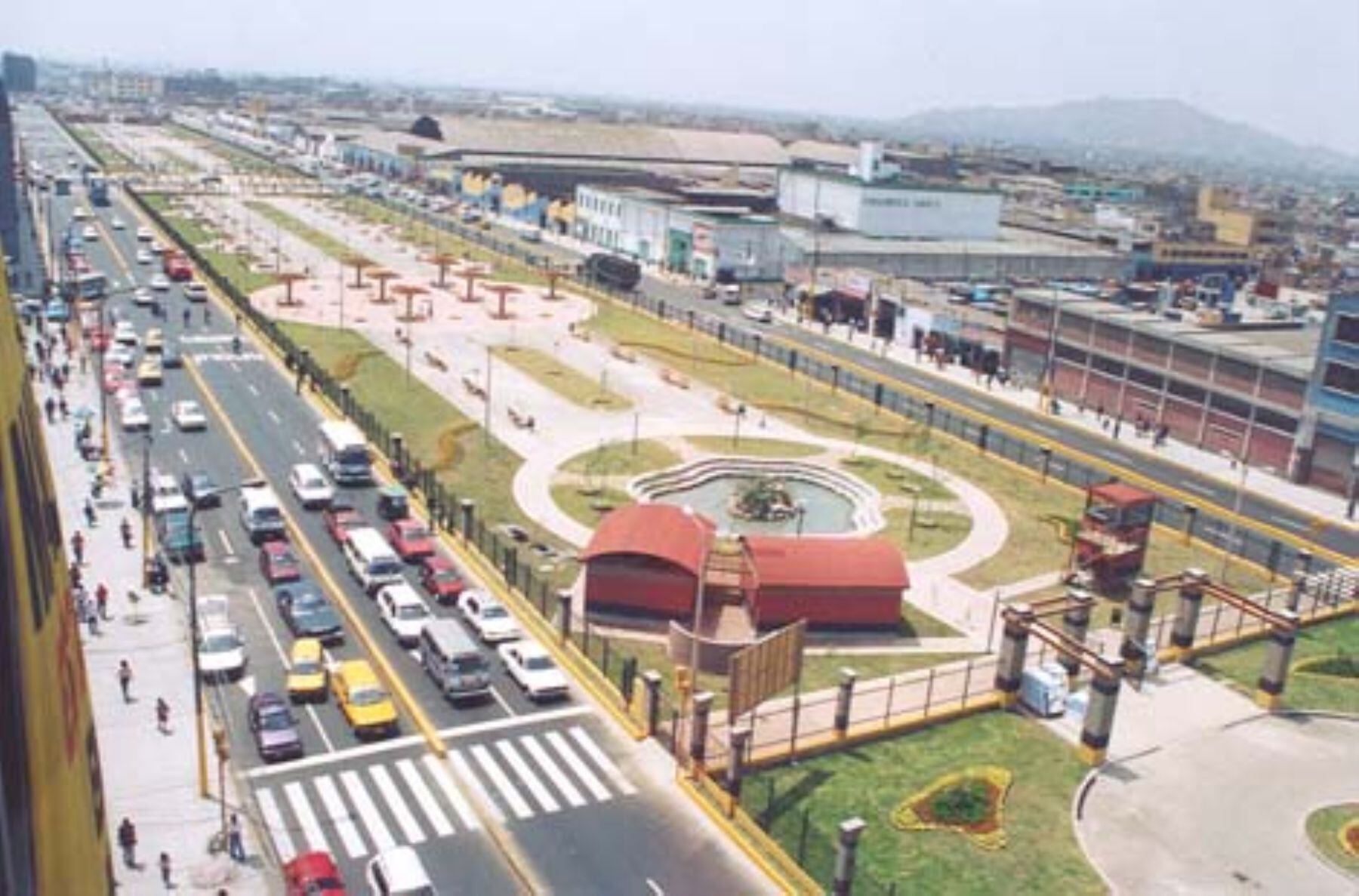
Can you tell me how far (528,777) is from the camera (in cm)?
3988

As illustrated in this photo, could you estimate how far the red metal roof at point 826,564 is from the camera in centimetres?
5206

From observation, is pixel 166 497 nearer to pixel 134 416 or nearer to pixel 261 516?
pixel 261 516

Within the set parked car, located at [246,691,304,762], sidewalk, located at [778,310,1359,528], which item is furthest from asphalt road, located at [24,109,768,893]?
Answer: sidewalk, located at [778,310,1359,528]

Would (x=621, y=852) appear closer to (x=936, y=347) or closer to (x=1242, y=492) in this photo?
(x=1242, y=492)

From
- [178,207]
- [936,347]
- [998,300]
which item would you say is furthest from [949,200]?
[178,207]

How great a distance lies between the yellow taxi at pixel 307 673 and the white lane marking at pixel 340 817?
5.35 meters

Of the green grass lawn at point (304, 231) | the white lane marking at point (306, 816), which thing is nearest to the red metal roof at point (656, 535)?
the white lane marking at point (306, 816)

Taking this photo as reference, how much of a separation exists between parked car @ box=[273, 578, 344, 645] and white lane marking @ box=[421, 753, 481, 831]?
976 cm

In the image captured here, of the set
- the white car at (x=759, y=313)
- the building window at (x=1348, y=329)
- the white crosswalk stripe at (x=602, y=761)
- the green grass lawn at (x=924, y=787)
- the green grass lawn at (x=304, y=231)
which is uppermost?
the building window at (x=1348, y=329)

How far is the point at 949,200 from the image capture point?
559 feet

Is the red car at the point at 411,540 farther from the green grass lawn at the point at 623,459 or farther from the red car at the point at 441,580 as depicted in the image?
the green grass lawn at the point at 623,459

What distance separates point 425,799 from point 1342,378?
2676 inches

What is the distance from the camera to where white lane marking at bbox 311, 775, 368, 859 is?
1393 inches

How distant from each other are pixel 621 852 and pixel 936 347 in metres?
84.6
